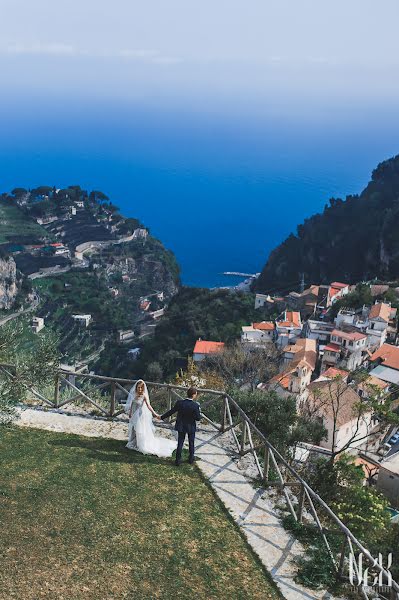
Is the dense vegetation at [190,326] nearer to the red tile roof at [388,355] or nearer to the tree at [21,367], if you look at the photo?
the red tile roof at [388,355]

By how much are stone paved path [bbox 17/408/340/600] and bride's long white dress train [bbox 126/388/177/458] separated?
58cm

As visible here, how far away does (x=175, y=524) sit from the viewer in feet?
24.5

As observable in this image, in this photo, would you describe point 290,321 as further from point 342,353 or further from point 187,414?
point 187,414

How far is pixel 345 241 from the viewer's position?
78.9 meters

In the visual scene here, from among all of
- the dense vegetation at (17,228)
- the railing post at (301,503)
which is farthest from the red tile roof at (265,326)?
the dense vegetation at (17,228)

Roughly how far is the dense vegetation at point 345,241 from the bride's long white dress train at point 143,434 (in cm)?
6266

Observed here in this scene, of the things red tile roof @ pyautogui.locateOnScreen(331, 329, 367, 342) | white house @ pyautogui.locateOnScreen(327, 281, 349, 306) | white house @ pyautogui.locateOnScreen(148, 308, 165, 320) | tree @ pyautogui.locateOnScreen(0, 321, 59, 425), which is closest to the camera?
tree @ pyautogui.locateOnScreen(0, 321, 59, 425)

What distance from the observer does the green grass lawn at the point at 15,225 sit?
273 ft

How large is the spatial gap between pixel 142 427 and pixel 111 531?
6.87ft

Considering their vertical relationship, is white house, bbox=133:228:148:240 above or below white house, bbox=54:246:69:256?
above

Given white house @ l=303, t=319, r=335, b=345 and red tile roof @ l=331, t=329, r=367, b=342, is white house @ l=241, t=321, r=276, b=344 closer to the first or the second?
white house @ l=303, t=319, r=335, b=345

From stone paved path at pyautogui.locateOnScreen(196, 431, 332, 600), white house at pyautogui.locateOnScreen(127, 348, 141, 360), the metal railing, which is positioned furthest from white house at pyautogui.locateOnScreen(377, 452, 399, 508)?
white house at pyautogui.locateOnScreen(127, 348, 141, 360)

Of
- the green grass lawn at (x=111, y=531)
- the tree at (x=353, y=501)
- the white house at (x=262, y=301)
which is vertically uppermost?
the green grass lawn at (x=111, y=531)

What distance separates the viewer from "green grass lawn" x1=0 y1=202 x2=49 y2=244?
8319 cm
